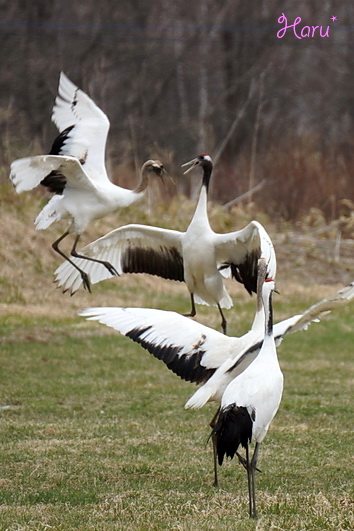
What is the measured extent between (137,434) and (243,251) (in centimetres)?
164

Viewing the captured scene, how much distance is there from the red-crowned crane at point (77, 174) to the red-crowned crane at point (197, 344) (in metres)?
1.67

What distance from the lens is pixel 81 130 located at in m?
8.52

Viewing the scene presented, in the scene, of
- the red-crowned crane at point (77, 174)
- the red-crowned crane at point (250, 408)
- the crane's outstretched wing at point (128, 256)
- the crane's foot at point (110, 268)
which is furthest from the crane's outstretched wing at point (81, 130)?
the red-crowned crane at point (250, 408)

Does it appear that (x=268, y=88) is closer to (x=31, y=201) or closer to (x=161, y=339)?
(x=31, y=201)

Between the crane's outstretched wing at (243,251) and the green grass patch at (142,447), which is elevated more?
the crane's outstretched wing at (243,251)

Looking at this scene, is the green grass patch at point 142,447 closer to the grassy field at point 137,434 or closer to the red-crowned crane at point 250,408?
the grassy field at point 137,434

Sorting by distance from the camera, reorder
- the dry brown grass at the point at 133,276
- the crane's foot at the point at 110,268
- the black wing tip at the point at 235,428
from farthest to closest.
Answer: the dry brown grass at the point at 133,276 → the crane's foot at the point at 110,268 → the black wing tip at the point at 235,428

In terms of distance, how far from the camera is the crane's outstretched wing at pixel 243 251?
7.50 m

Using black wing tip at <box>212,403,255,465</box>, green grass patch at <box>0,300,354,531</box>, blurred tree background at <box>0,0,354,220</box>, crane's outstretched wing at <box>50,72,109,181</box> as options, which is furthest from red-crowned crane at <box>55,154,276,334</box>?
blurred tree background at <box>0,0,354,220</box>

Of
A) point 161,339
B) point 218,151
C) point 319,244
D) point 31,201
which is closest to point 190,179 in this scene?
point 218,151

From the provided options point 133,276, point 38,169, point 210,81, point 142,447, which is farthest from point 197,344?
point 210,81

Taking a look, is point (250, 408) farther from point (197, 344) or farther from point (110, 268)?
point (110, 268)

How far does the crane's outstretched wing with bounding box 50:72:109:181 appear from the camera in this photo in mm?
8422

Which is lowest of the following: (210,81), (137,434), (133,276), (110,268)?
(137,434)
